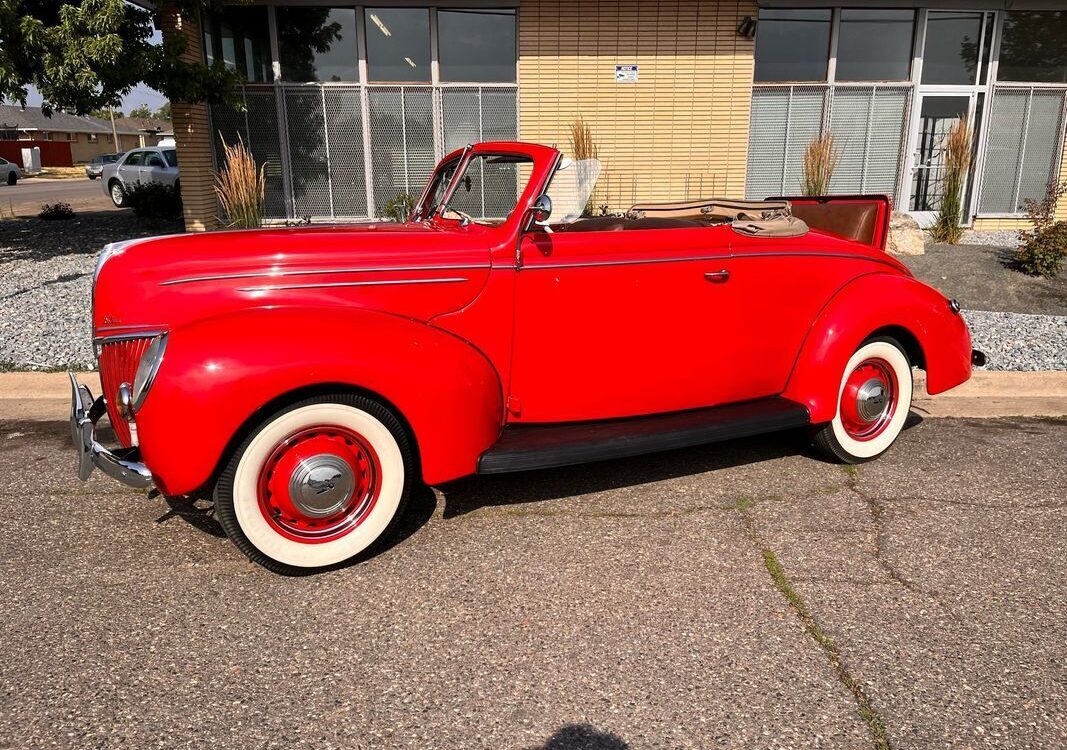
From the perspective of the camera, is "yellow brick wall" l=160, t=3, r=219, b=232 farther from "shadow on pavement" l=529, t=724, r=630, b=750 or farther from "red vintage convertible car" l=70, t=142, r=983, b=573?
"shadow on pavement" l=529, t=724, r=630, b=750

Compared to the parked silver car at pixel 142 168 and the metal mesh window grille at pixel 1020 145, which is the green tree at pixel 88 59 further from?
the metal mesh window grille at pixel 1020 145

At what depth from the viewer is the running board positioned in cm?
327

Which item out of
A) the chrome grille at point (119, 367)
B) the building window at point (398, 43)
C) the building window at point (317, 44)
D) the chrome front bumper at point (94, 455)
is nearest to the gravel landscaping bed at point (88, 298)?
the chrome front bumper at point (94, 455)

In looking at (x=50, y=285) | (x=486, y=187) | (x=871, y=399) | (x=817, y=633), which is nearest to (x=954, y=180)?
(x=871, y=399)

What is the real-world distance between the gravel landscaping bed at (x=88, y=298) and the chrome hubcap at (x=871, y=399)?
259 cm

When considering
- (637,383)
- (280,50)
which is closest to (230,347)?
(637,383)

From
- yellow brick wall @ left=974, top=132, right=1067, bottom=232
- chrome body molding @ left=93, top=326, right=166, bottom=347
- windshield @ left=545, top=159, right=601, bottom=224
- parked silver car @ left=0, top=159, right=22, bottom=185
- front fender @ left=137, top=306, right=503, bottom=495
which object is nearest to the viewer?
front fender @ left=137, top=306, right=503, bottom=495

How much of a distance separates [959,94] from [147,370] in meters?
13.0

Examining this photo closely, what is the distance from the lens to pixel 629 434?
11.6 feet

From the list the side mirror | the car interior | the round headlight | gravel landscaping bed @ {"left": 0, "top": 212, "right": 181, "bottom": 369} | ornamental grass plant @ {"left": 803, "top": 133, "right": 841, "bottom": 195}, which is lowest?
gravel landscaping bed @ {"left": 0, "top": 212, "right": 181, "bottom": 369}

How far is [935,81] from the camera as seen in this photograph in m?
11.9

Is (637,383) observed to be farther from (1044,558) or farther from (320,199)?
(320,199)

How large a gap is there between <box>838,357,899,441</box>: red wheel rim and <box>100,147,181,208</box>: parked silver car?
19.3 m

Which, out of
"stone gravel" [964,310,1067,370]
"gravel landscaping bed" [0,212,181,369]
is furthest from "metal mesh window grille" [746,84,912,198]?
"gravel landscaping bed" [0,212,181,369]
